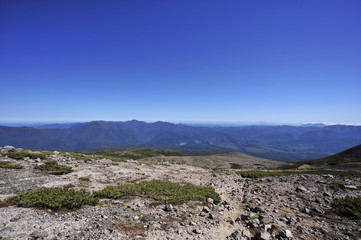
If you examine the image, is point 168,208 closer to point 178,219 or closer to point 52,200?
point 178,219

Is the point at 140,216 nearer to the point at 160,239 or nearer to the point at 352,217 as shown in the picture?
the point at 160,239

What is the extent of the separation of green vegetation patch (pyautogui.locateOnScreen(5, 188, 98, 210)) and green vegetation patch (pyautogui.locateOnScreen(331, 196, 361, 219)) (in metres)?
17.7

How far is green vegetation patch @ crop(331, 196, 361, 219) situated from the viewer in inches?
425

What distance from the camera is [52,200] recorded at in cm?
1010

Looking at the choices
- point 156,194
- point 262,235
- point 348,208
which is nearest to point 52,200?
point 156,194

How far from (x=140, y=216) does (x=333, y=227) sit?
12.0m

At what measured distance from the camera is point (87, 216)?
902 centimetres

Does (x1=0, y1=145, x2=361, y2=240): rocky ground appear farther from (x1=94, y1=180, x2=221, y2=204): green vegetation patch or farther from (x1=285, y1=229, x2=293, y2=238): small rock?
(x1=94, y1=180, x2=221, y2=204): green vegetation patch

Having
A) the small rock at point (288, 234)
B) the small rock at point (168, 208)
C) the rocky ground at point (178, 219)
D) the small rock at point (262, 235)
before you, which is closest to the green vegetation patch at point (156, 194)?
the rocky ground at point (178, 219)

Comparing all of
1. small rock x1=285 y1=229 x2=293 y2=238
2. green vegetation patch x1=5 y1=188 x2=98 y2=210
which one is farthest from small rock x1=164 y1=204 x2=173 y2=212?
small rock x1=285 y1=229 x2=293 y2=238

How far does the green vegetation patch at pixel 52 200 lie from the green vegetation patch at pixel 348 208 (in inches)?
697

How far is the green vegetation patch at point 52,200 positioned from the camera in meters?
9.74

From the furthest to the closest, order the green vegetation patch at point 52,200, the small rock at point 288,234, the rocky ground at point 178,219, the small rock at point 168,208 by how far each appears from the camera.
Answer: the small rock at point 168,208, the green vegetation patch at point 52,200, the small rock at point 288,234, the rocky ground at point 178,219

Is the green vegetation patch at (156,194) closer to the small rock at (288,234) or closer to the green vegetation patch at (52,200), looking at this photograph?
the green vegetation patch at (52,200)
